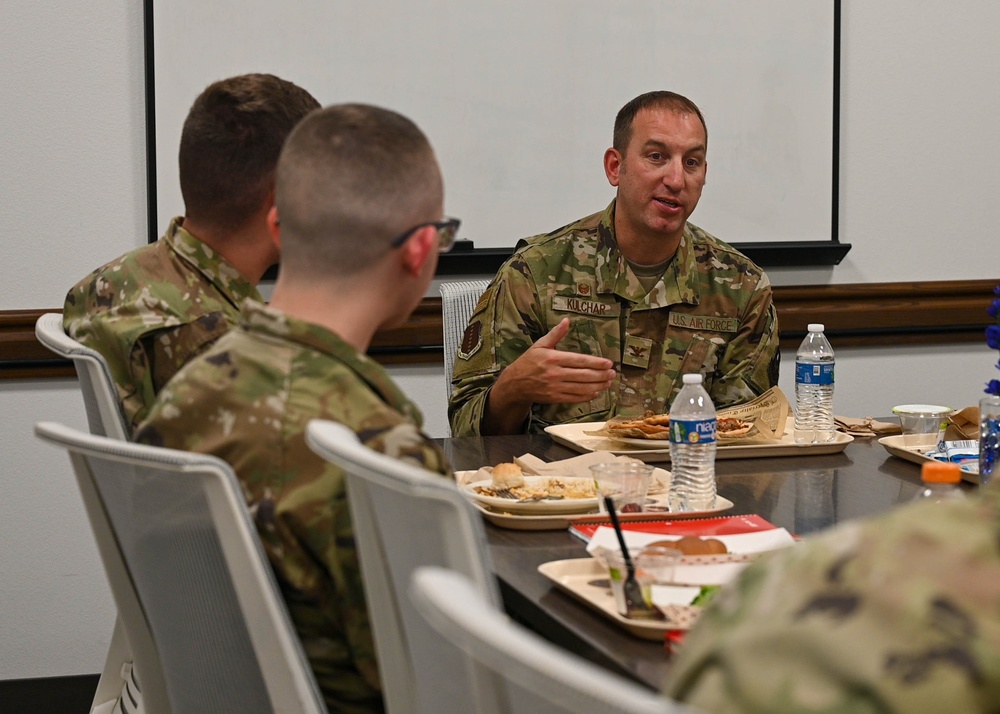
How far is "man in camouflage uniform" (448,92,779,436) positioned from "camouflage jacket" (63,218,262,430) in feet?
2.52

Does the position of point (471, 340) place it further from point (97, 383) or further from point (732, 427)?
point (97, 383)

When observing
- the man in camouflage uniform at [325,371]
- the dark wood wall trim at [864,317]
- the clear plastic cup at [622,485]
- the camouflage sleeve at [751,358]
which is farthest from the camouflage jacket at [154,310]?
the dark wood wall trim at [864,317]

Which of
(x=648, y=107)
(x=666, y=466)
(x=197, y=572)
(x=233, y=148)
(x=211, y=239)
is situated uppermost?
(x=648, y=107)

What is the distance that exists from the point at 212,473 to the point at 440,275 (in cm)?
240

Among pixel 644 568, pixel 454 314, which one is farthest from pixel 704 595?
pixel 454 314

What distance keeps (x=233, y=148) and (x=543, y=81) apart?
162 cm

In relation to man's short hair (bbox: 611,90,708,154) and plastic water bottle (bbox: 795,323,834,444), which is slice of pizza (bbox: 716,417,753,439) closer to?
plastic water bottle (bbox: 795,323,834,444)

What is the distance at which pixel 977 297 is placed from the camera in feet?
12.6

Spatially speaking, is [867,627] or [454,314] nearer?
[867,627]

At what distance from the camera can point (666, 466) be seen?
84.0 inches

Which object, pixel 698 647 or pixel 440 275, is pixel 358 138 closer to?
pixel 698 647

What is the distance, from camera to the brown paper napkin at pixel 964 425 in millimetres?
2232

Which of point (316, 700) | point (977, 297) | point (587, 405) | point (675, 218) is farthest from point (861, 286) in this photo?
point (316, 700)

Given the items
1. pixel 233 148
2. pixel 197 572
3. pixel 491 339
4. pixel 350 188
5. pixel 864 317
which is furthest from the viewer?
pixel 864 317
